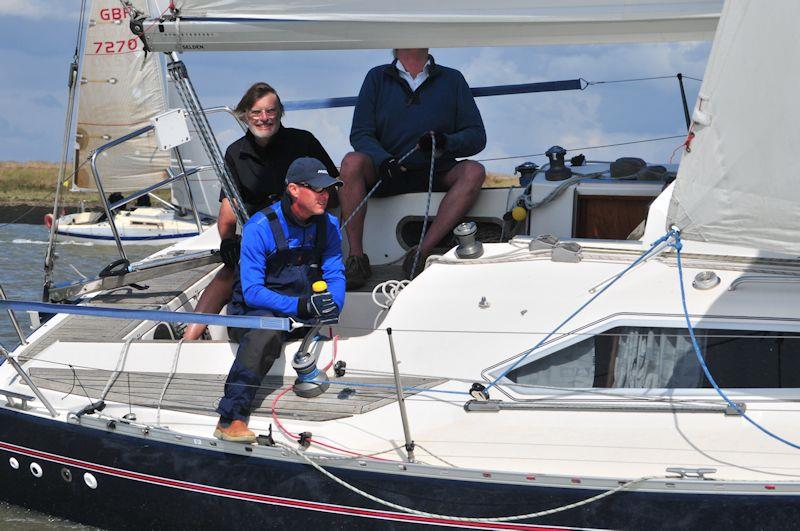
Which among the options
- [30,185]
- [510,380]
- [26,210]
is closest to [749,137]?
[510,380]

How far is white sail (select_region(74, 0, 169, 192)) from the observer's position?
75.2 feet

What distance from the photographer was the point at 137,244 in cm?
2483

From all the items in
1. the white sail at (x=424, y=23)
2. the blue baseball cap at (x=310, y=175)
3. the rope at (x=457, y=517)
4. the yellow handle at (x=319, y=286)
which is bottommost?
the rope at (x=457, y=517)

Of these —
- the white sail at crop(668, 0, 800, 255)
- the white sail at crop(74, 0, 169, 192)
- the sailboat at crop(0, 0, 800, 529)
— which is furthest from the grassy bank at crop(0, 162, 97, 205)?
the white sail at crop(668, 0, 800, 255)

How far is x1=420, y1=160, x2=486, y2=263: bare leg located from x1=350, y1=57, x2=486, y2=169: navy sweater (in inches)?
7.2

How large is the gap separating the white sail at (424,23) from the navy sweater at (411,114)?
117 centimetres

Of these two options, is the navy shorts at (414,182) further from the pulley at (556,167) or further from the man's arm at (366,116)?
the pulley at (556,167)

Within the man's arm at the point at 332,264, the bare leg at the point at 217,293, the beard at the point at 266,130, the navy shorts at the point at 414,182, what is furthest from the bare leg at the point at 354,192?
the man's arm at the point at 332,264

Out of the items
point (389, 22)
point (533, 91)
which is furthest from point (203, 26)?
point (533, 91)

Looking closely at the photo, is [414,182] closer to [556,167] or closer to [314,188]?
[556,167]

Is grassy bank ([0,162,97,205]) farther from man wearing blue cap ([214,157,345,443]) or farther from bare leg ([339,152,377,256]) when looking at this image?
man wearing blue cap ([214,157,345,443])

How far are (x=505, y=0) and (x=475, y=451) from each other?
2229mm

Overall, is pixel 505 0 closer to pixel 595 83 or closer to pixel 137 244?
pixel 595 83

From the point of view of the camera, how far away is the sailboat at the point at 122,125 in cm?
2311
